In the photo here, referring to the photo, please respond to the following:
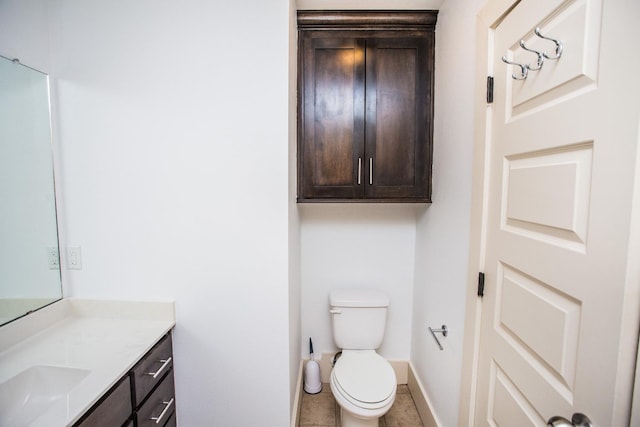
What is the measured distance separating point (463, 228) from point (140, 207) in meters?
1.62

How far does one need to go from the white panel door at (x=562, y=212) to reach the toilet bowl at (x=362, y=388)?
54cm

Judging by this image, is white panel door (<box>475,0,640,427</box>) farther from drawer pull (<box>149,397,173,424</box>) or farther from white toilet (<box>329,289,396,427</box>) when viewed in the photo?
drawer pull (<box>149,397,173,424</box>)

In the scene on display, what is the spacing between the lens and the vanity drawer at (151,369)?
3.61 feet

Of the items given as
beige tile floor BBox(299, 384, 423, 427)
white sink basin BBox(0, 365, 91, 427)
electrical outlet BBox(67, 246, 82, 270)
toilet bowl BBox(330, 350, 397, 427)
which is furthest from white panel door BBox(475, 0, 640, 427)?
electrical outlet BBox(67, 246, 82, 270)

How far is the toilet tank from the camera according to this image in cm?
184

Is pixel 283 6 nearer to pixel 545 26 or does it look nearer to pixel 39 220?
pixel 545 26

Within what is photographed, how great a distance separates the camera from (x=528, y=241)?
2.78ft

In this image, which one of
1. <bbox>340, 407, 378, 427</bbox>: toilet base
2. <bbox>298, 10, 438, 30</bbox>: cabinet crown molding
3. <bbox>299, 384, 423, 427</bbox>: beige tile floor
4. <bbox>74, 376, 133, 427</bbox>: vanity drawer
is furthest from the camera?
<bbox>299, 384, 423, 427</bbox>: beige tile floor

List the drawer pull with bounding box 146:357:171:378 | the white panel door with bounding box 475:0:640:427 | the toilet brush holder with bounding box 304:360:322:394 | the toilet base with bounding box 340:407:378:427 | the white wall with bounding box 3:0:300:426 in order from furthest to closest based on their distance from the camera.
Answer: the toilet brush holder with bounding box 304:360:322:394, the toilet base with bounding box 340:407:378:427, the white wall with bounding box 3:0:300:426, the drawer pull with bounding box 146:357:171:378, the white panel door with bounding box 475:0:640:427

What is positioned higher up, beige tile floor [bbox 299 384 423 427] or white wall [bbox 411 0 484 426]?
white wall [bbox 411 0 484 426]

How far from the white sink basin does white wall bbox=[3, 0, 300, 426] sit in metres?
0.43

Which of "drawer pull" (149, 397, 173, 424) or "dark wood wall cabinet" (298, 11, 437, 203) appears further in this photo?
"dark wood wall cabinet" (298, 11, 437, 203)

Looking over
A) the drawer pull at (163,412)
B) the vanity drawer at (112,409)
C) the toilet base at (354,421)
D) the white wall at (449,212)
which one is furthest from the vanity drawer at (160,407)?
the white wall at (449,212)

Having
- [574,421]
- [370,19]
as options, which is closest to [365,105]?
[370,19]
